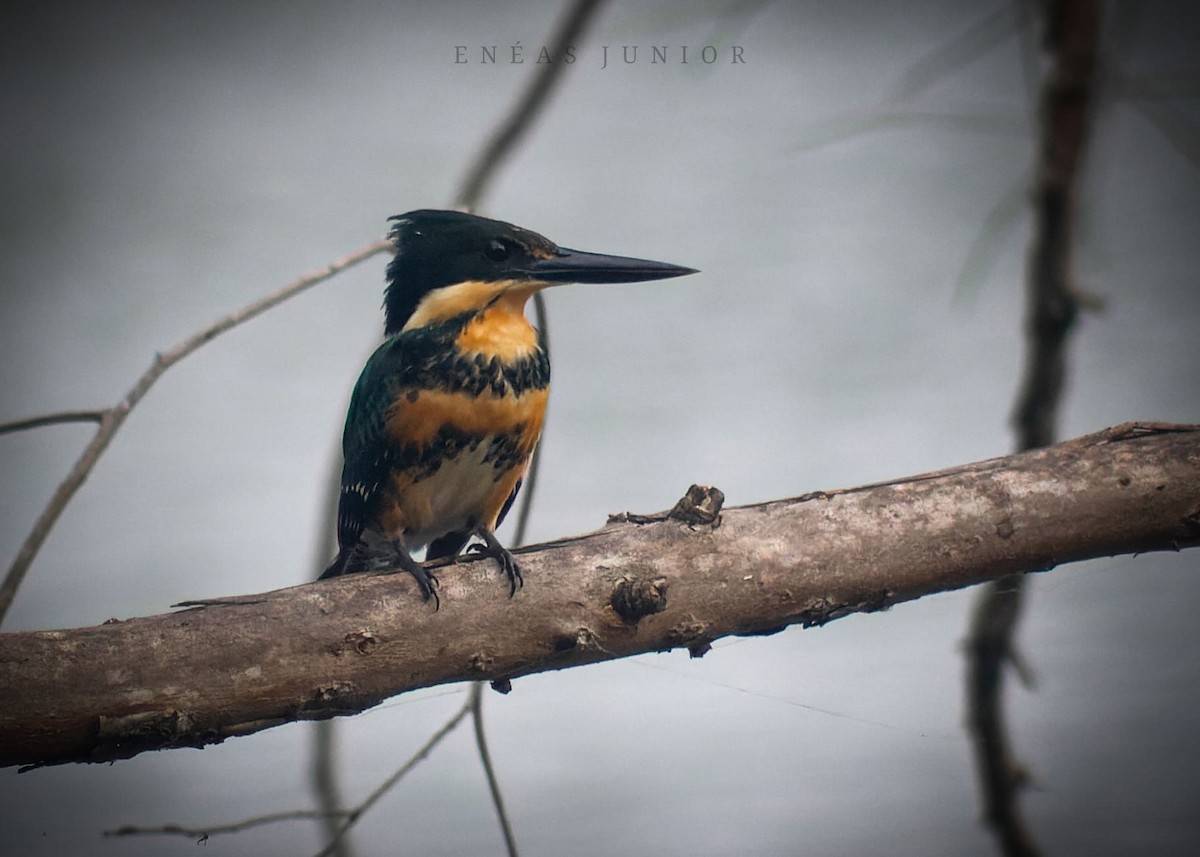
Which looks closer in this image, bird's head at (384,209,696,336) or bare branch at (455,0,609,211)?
bird's head at (384,209,696,336)

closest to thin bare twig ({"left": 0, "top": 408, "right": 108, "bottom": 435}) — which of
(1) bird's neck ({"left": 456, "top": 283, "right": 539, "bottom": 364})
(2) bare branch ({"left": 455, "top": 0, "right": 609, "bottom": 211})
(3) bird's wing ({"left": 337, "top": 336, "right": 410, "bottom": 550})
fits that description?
(3) bird's wing ({"left": 337, "top": 336, "right": 410, "bottom": 550})

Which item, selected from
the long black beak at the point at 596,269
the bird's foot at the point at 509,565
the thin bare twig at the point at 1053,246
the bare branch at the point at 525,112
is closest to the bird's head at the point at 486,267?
the long black beak at the point at 596,269

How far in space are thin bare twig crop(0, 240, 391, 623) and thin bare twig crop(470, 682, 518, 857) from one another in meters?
0.56

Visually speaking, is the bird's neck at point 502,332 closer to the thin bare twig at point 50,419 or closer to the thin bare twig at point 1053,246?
the thin bare twig at point 50,419

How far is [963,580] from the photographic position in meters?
1.03

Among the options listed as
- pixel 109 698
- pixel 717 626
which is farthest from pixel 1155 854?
pixel 109 698

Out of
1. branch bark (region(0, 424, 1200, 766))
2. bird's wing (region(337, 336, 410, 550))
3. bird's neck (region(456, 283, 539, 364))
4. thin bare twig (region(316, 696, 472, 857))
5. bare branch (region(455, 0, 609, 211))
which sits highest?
bare branch (region(455, 0, 609, 211))

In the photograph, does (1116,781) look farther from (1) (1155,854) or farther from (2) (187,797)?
(2) (187,797)

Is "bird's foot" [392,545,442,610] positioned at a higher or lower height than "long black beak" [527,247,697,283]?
lower

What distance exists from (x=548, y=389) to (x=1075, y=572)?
855 mm

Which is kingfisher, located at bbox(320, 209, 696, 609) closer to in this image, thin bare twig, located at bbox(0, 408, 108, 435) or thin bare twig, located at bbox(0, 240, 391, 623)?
thin bare twig, located at bbox(0, 240, 391, 623)

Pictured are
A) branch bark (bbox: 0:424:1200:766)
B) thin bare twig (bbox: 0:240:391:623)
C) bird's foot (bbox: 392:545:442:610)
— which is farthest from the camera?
thin bare twig (bbox: 0:240:391:623)

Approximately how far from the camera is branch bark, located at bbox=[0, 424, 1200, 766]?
863 millimetres

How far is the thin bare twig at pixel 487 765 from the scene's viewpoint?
1228 mm
